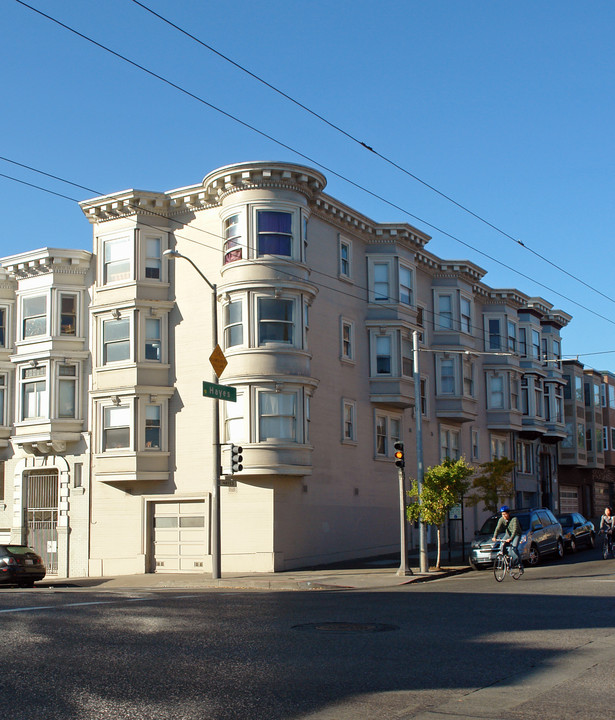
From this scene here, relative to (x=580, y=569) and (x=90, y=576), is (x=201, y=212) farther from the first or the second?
(x=580, y=569)

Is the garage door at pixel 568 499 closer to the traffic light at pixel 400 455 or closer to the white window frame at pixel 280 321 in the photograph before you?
the white window frame at pixel 280 321

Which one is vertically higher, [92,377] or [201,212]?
[201,212]

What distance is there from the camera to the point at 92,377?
1310 inches

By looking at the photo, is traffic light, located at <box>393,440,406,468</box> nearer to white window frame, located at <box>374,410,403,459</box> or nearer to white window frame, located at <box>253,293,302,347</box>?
white window frame, located at <box>253,293,302,347</box>

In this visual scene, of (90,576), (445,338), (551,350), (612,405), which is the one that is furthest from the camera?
(612,405)

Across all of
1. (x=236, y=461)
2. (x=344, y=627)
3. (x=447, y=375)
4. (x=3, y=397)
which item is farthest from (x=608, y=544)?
(x=3, y=397)

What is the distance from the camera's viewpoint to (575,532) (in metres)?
33.4

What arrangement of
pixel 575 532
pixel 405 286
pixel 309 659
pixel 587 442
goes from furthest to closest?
pixel 587 442 → pixel 405 286 → pixel 575 532 → pixel 309 659

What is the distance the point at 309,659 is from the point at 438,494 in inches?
657

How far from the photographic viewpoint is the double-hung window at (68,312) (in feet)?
112

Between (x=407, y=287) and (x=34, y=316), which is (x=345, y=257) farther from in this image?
(x=34, y=316)

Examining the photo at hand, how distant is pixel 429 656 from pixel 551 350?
46.0m

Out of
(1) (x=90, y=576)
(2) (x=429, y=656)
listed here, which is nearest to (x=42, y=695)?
(2) (x=429, y=656)

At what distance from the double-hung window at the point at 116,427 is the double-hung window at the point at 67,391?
7.19 feet
